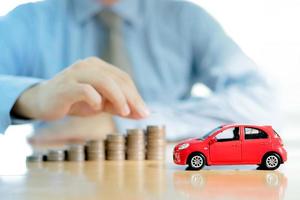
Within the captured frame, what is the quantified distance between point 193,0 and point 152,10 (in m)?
0.14

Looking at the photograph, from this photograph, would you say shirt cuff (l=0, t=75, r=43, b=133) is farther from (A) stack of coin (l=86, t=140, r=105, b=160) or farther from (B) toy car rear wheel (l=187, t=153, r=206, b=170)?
(B) toy car rear wheel (l=187, t=153, r=206, b=170)

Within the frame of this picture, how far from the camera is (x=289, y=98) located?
6.31 ft

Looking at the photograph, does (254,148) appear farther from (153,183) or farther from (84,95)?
(84,95)

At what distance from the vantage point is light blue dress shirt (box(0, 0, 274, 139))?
6.27 ft

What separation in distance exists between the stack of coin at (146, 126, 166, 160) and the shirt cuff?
1.29ft

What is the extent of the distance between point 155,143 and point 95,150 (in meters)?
0.18

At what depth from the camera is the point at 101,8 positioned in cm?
197

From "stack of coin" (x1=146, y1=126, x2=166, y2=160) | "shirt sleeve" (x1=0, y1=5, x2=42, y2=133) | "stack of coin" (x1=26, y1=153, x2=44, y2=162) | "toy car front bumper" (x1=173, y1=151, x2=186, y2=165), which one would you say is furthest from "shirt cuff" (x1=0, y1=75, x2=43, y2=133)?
"toy car front bumper" (x1=173, y1=151, x2=186, y2=165)

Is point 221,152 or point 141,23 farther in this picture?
point 141,23

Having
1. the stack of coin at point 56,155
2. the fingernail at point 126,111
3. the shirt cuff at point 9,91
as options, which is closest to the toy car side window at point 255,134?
the fingernail at point 126,111

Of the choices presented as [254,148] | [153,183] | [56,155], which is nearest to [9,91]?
[56,155]

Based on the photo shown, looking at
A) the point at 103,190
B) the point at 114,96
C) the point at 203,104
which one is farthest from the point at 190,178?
the point at 203,104

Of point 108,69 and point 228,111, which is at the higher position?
point 108,69

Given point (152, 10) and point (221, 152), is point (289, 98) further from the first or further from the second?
point (221, 152)
